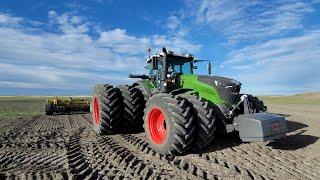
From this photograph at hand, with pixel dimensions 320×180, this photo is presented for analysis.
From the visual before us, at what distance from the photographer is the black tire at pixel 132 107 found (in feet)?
35.4

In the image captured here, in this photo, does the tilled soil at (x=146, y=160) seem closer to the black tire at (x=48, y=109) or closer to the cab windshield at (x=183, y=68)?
the cab windshield at (x=183, y=68)

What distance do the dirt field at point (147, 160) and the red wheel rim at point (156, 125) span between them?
14.5 inches

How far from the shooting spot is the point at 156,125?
8.70 m

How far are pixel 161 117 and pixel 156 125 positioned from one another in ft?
0.86

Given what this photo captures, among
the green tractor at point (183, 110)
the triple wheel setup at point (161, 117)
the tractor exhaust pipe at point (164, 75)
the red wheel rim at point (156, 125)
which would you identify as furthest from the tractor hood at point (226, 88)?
the tractor exhaust pipe at point (164, 75)

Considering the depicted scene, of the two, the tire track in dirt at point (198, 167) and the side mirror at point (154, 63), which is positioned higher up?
the side mirror at point (154, 63)

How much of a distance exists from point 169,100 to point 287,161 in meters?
2.71

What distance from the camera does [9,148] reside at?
29.3 ft

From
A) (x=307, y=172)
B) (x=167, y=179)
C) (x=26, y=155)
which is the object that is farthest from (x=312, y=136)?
(x=26, y=155)

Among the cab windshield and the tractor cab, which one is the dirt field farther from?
the cab windshield

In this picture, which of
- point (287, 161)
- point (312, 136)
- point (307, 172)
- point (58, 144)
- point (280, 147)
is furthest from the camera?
point (312, 136)

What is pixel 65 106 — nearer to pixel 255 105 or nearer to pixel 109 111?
pixel 109 111

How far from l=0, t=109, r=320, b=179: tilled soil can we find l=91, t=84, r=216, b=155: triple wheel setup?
1.08 ft

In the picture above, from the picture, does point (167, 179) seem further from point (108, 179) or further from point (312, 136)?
point (312, 136)
